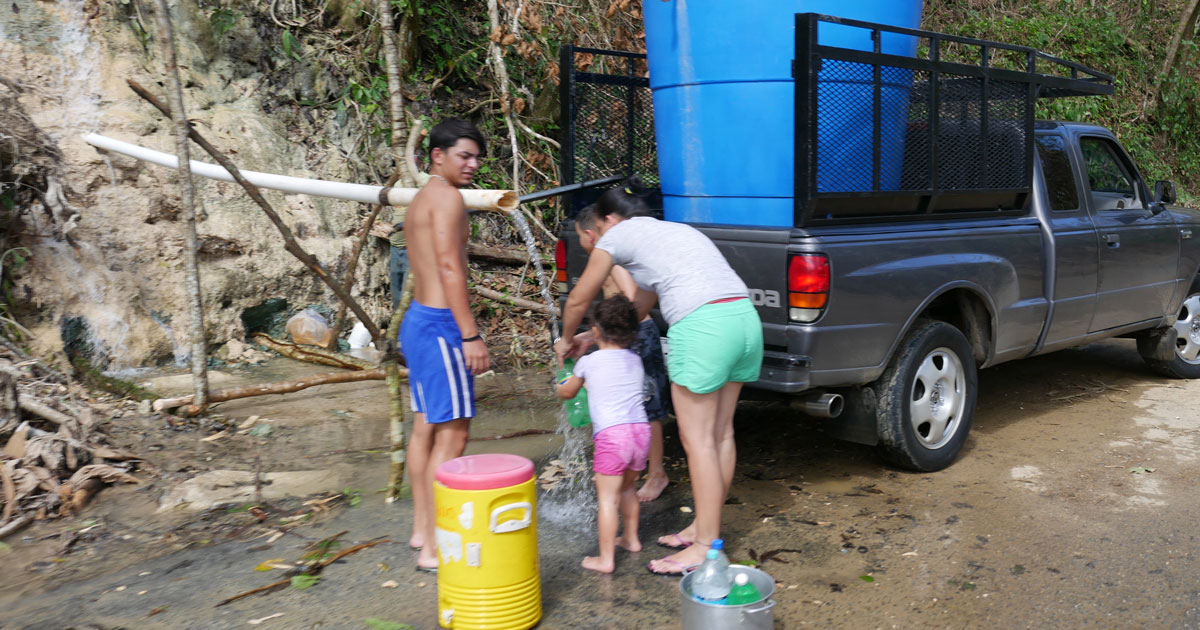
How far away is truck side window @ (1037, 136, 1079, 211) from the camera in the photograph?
5.57 m

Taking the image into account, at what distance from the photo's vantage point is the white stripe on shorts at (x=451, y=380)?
366 centimetres

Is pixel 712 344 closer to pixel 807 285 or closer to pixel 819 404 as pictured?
pixel 807 285

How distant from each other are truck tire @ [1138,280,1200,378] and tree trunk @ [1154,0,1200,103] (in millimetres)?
9034

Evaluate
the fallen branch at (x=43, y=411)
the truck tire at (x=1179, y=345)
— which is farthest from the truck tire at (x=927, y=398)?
the fallen branch at (x=43, y=411)

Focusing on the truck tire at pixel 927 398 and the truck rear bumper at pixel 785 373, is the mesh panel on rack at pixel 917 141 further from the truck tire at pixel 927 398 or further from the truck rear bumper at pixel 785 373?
the truck rear bumper at pixel 785 373

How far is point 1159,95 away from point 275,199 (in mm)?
13554

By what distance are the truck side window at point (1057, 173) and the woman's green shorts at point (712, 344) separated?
2911mm

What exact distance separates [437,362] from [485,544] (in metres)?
0.85

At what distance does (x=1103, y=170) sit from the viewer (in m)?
6.12

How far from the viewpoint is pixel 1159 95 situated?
568 inches

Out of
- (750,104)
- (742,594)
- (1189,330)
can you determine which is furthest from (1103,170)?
(742,594)

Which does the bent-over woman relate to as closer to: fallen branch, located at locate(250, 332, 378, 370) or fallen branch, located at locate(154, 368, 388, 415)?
fallen branch, located at locate(154, 368, 388, 415)

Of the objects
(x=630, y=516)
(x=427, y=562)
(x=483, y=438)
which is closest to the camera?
(x=427, y=562)

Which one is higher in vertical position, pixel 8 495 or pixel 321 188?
pixel 321 188
